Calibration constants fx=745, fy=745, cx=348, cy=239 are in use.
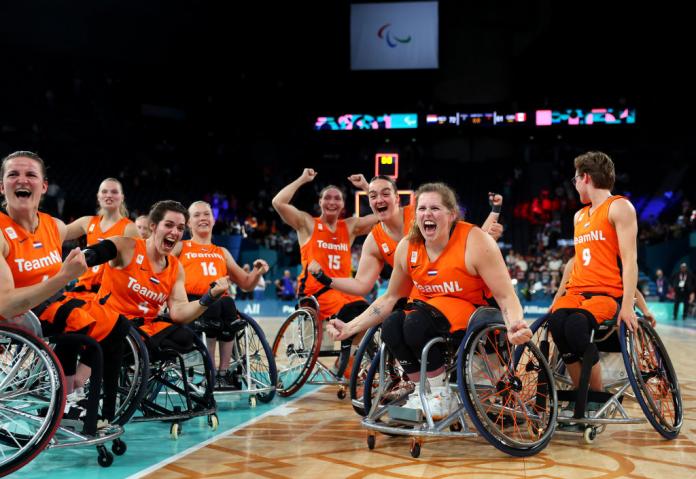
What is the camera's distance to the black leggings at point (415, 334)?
3.57m

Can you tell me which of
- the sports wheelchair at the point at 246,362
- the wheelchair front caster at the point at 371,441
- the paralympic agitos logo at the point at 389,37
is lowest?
the wheelchair front caster at the point at 371,441

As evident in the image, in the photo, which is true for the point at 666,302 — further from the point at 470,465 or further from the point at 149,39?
the point at 149,39

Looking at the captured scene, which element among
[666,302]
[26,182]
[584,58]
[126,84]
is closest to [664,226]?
[666,302]

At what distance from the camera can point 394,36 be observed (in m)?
24.9

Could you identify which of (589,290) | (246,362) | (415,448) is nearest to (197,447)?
(415,448)

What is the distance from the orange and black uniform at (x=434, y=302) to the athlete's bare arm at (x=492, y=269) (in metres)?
0.04

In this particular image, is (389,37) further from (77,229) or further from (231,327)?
(231,327)

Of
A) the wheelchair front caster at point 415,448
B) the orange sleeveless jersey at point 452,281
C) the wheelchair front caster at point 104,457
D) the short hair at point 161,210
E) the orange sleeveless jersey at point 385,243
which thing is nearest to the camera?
the wheelchair front caster at point 104,457

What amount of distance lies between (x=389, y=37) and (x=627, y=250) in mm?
21953

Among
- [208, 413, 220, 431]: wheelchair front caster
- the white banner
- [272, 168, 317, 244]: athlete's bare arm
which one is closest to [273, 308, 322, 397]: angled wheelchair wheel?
[272, 168, 317, 244]: athlete's bare arm

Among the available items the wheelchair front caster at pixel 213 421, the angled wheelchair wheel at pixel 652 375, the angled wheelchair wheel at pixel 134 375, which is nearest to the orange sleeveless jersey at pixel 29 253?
the angled wheelchair wheel at pixel 134 375

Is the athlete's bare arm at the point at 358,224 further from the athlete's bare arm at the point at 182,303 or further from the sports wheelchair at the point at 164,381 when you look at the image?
the sports wheelchair at the point at 164,381

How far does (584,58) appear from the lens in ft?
85.8

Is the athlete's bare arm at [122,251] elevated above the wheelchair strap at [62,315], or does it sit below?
above
